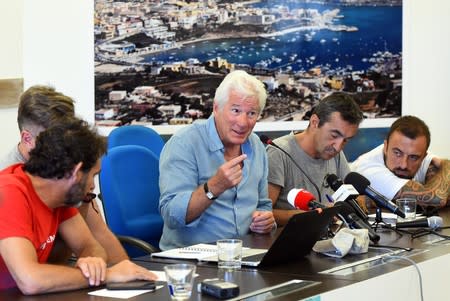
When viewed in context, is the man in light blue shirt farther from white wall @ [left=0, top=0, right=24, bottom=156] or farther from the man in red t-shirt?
white wall @ [left=0, top=0, right=24, bottom=156]

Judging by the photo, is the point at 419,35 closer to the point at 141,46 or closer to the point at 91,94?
the point at 141,46

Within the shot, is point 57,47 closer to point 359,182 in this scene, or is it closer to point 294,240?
point 359,182

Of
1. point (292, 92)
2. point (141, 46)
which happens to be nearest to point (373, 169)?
point (292, 92)

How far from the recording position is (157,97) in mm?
4484

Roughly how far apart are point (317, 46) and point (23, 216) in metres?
3.37

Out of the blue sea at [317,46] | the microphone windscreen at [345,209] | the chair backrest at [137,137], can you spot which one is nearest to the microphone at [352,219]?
the microphone windscreen at [345,209]

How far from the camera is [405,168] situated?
13.3 feet

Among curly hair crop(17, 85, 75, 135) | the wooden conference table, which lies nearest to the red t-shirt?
the wooden conference table

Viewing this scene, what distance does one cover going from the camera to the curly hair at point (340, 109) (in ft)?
12.1

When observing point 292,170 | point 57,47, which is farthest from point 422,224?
point 57,47

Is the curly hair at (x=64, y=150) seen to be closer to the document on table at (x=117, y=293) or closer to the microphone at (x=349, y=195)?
the document on table at (x=117, y=293)

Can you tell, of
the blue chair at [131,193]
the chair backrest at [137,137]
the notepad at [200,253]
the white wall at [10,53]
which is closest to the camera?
the notepad at [200,253]

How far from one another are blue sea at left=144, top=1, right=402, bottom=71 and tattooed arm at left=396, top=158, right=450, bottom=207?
1282mm

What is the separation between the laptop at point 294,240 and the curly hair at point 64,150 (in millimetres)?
564
